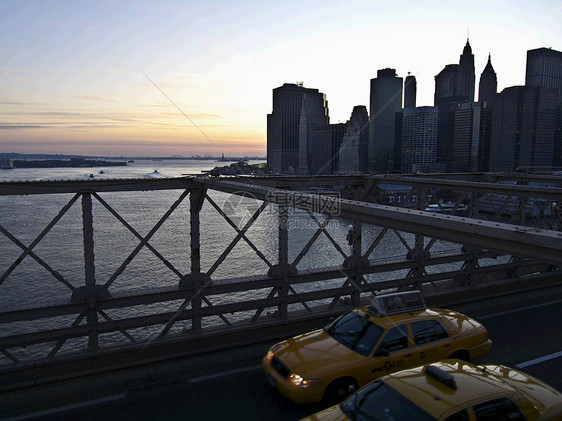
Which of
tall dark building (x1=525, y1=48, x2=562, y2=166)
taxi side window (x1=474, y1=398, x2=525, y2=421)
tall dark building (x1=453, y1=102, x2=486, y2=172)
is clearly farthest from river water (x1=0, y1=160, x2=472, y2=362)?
tall dark building (x1=525, y1=48, x2=562, y2=166)

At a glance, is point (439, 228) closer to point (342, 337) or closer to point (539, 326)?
point (342, 337)

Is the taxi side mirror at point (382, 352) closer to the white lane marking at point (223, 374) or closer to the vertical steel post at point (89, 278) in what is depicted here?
the white lane marking at point (223, 374)

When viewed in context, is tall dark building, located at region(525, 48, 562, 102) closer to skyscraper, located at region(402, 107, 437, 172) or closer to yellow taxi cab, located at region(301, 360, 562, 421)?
skyscraper, located at region(402, 107, 437, 172)

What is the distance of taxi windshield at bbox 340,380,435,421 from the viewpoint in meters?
4.23

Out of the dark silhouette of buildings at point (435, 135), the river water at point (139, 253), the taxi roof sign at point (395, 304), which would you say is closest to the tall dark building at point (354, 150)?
the dark silhouette of buildings at point (435, 135)

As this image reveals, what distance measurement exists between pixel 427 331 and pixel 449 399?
8.30ft

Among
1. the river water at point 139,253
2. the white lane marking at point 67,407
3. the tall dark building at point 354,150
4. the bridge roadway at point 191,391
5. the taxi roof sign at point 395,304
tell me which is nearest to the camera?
the white lane marking at point 67,407

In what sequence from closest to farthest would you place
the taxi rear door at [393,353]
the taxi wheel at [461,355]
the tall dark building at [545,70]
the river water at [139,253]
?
the taxi rear door at [393,353] → the taxi wheel at [461,355] → the river water at [139,253] → the tall dark building at [545,70]

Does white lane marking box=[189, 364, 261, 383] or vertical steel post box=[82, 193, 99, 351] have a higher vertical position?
vertical steel post box=[82, 193, 99, 351]

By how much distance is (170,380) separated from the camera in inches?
263

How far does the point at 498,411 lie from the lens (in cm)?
434

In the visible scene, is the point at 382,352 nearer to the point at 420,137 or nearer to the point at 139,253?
the point at 139,253

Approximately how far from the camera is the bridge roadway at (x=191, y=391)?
5.82 m

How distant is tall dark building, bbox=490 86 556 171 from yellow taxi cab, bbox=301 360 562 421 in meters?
135
